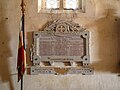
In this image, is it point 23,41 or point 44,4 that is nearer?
point 23,41

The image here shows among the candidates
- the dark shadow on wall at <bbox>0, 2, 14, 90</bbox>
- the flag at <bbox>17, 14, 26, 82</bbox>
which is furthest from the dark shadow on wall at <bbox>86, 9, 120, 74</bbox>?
the dark shadow on wall at <bbox>0, 2, 14, 90</bbox>

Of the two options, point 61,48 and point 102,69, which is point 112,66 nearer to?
point 102,69

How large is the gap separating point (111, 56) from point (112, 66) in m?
0.16

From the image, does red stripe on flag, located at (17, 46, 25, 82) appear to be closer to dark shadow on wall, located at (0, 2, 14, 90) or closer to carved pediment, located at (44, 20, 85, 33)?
dark shadow on wall, located at (0, 2, 14, 90)

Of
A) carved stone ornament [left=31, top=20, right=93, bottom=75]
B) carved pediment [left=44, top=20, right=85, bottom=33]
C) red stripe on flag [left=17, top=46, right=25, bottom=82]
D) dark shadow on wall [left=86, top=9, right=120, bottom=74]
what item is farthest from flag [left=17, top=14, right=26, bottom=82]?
dark shadow on wall [left=86, top=9, right=120, bottom=74]

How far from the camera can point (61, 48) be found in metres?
4.74

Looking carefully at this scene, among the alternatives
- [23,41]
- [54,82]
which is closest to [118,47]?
[54,82]

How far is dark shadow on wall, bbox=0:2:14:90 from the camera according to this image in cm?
475

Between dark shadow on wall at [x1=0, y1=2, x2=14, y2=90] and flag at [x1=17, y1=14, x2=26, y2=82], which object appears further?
dark shadow on wall at [x1=0, y1=2, x2=14, y2=90]

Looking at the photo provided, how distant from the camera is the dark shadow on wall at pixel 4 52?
187 inches

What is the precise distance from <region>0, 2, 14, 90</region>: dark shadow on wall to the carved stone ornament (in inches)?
16.1

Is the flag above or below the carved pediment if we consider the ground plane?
below

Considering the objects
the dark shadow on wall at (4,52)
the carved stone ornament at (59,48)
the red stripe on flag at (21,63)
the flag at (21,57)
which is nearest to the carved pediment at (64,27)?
the carved stone ornament at (59,48)

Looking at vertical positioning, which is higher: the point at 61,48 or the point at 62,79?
the point at 61,48
